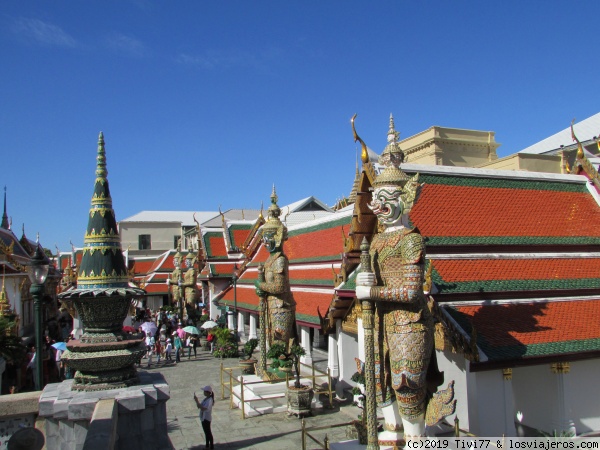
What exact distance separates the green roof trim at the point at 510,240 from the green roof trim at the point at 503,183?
173cm

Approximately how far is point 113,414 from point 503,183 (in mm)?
11410

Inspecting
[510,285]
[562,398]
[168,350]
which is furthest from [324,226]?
[562,398]

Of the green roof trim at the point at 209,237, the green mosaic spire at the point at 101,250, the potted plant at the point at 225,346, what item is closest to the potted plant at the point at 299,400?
the green mosaic spire at the point at 101,250

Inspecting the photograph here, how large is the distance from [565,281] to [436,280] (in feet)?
11.1

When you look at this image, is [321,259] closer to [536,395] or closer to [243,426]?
[243,426]

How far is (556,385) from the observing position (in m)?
10.5

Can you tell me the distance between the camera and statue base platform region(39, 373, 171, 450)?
621 cm

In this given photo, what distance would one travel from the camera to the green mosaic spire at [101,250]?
698 centimetres

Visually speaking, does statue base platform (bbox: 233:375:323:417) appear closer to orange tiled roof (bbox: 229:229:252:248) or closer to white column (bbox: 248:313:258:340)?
white column (bbox: 248:313:258:340)

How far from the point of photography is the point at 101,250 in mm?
7117

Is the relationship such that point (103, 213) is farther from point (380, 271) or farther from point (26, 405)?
point (380, 271)


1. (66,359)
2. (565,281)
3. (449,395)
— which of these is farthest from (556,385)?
(66,359)

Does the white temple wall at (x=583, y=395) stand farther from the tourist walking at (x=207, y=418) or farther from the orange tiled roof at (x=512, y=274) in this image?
the tourist walking at (x=207, y=418)

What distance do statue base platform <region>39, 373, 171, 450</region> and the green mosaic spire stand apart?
4.66ft
